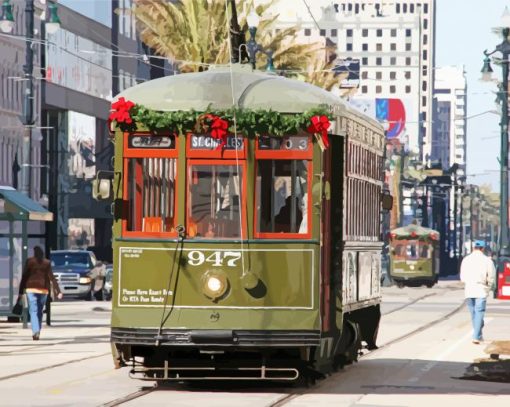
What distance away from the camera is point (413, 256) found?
83438 millimetres

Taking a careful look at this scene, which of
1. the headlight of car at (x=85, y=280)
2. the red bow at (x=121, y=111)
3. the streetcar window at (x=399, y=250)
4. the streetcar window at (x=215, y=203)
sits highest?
the red bow at (x=121, y=111)

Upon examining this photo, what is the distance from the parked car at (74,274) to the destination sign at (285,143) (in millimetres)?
34952

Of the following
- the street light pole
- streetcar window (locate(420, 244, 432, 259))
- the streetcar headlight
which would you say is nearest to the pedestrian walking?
the streetcar headlight

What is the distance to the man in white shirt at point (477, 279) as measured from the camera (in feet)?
96.7

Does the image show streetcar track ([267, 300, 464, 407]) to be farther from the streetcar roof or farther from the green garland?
the streetcar roof

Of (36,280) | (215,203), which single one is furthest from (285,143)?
(36,280)

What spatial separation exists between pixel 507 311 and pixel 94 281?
42.8 ft

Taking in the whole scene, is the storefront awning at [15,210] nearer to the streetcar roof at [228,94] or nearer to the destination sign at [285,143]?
the streetcar roof at [228,94]

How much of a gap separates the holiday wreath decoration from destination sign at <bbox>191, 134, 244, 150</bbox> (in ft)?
0.17

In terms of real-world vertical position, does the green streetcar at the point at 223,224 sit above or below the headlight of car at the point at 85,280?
above

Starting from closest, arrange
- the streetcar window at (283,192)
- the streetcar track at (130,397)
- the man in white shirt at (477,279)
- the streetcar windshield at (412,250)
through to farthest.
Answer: the streetcar track at (130,397) < the streetcar window at (283,192) < the man in white shirt at (477,279) < the streetcar windshield at (412,250)

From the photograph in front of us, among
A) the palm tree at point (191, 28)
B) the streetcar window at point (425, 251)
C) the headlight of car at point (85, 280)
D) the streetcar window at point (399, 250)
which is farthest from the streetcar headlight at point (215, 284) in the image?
the streetcar window at point (399, 250)

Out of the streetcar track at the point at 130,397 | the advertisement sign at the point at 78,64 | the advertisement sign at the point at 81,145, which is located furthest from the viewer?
the advertisement sign at the point at 81,145

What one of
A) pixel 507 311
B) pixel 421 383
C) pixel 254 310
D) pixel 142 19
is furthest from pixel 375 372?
pixel 142 19
